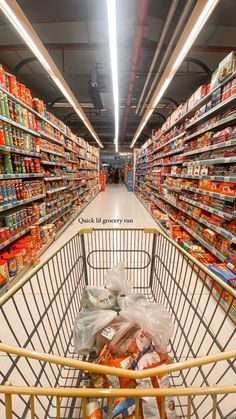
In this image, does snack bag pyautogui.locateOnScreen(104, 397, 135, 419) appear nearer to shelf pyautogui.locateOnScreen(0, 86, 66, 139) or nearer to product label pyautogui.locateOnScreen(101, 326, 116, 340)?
product label pyautogui.locateOnScreen(101, 326, 116, 340)

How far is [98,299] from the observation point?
1.38 m

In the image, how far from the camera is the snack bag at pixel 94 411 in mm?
874

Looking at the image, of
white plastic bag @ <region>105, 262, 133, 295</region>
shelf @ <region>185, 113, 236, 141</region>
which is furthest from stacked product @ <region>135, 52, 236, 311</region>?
white plastic bag @ <region>105, 262, 133, 295</region>

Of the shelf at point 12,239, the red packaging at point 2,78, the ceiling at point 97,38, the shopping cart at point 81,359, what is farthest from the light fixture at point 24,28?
the shelf at point 12,239

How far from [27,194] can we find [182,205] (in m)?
2.72

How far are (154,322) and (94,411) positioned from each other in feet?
1.40

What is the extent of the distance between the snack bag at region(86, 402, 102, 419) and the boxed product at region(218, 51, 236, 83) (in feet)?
9.39

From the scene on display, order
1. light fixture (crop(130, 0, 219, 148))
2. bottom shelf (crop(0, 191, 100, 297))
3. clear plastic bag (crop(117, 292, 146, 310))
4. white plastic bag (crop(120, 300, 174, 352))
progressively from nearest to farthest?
white plastic bag (crop(120, 300, 174, 352)), clear plastic bag (crop(117, 292, 146, 310)), light fixture (crop(130, 0, 219, 148)), bottom shelf (crop(0, 191, 100, 297))

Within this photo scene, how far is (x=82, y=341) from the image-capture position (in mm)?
1067

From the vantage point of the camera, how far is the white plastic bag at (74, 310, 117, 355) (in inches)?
41.8

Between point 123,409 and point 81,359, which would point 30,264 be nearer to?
point 81,359

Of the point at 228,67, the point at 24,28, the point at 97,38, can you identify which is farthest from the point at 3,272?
the point at 97,38

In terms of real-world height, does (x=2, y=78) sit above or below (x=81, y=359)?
above

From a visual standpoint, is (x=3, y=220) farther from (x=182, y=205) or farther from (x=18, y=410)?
(x=182, y=205)
